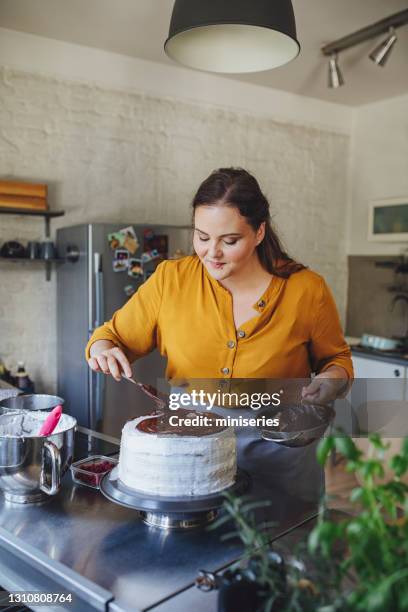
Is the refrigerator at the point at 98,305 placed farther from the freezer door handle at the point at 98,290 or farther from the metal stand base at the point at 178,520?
the metal stand base at the point at 178,520

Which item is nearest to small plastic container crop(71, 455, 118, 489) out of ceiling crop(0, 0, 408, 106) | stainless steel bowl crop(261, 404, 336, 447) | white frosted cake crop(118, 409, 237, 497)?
white frosted cake crop(118, 409, 237, 497)

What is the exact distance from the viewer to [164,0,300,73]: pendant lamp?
1.61m

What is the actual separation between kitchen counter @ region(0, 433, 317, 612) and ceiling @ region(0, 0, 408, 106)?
8.02 ft

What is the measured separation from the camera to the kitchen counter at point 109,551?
103cm

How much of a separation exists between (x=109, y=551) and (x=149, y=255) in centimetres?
231

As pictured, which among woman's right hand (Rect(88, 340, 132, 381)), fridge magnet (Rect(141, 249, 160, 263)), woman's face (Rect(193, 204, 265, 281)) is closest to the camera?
woman's right hand (Rect(88, 340, 132, 381))

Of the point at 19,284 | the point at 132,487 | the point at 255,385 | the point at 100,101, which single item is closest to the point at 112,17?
the point at 100,101

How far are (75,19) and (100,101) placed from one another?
57 cm

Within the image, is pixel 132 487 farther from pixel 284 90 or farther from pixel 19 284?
pixel 284 90

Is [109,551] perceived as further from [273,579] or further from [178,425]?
[273,579]

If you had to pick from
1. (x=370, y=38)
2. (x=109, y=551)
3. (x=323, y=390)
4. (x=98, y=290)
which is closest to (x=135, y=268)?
(x=98, y=290)

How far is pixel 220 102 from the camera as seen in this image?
4156 millimetres

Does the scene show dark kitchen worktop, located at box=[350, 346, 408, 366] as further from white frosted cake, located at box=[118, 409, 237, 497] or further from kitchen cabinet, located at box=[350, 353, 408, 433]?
white frosted cake, located at box=[118, 409, 237, 497]

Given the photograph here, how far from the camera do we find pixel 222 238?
1690 mm
